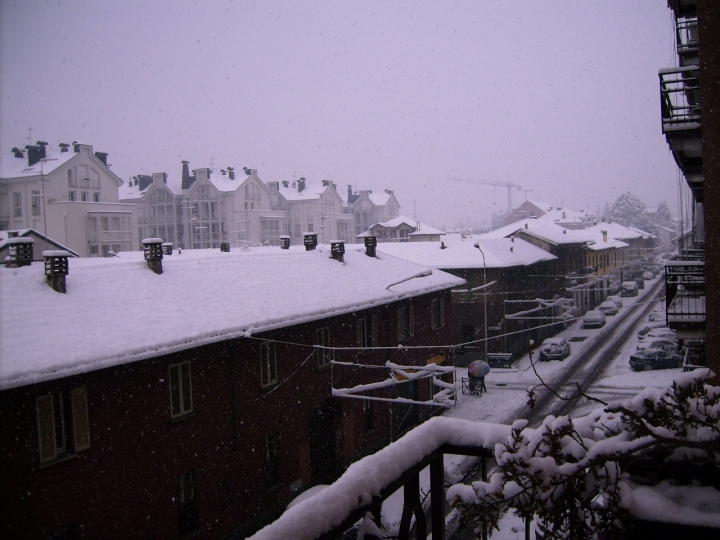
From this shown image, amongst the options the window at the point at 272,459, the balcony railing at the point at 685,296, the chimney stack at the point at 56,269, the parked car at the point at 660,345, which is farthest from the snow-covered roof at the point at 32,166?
the parked car at the point at 660,345

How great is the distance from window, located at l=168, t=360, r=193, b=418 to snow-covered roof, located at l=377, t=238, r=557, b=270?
19661 millimetres

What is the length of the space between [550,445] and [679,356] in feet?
92.1

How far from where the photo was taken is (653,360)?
25125 mm

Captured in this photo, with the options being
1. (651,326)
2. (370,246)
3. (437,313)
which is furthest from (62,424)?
(651,326)

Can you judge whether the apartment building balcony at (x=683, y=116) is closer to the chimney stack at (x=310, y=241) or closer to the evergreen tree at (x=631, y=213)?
the chimney stack at (x=310, y=241)

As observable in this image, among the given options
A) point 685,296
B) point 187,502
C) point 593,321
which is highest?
point 685,296

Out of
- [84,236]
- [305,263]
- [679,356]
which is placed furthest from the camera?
[84,236]

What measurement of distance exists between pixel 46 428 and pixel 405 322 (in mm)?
13373

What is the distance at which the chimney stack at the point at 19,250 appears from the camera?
37.6ft

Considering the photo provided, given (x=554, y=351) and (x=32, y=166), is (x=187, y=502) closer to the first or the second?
(x=554, y=351)

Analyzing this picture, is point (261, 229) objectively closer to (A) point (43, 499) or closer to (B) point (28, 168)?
(B) point (28, 168)

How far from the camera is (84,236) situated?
32281 mm

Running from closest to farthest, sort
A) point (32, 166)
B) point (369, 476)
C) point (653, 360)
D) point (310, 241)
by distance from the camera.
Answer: point (369, 476), point (310, 241), point (653, 360), point (32, 166)

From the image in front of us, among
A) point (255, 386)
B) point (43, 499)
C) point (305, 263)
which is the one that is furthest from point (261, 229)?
point (43, 499)
